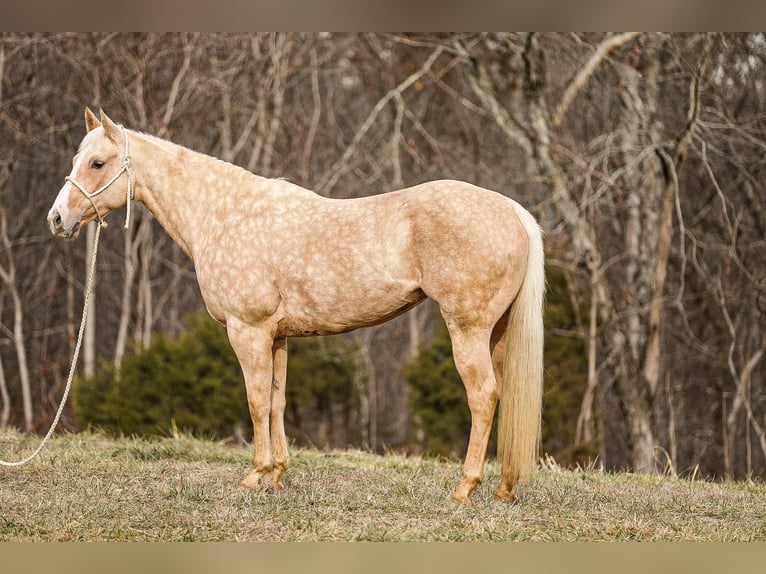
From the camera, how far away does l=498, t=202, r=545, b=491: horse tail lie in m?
4.75

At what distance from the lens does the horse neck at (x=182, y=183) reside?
17.8 feet

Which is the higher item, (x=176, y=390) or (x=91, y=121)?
(x=91, y=121)

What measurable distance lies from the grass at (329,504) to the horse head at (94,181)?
1.71 metres

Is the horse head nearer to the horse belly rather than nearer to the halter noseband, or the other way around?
the halter noseband

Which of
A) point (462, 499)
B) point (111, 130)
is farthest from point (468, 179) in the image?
point (462, 499)

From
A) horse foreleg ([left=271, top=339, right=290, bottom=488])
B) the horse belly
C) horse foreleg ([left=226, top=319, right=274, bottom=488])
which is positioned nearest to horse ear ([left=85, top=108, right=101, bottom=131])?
horse foreleg ([left=226, top=319, right=274, bottom=488])

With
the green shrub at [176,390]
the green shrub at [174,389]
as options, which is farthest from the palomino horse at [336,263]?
the green shrub at [176,390]

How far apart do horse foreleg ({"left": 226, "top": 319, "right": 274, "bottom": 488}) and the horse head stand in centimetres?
117

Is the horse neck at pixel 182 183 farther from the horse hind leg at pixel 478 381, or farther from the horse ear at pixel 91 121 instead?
the horse hind leg at pixel 478 381

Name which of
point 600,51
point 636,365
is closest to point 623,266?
point 636,365

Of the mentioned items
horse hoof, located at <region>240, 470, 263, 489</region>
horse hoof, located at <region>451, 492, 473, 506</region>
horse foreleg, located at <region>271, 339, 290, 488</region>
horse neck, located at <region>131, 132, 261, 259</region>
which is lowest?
horse hoof, located at <region>240, 470, 263, 489</region>

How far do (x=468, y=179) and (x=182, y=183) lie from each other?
10042 millimetres

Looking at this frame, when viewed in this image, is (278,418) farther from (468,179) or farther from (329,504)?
(468,179)

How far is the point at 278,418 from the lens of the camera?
5359 millimetres
